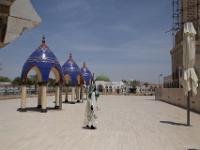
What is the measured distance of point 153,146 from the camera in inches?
267

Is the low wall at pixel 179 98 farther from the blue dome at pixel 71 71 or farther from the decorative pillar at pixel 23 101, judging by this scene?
the decorative pillar at pixel 23 101

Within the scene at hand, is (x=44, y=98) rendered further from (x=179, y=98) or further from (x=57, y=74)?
(x=179, y=98)

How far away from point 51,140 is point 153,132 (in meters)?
3.51

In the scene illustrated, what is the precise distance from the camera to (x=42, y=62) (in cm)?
1495

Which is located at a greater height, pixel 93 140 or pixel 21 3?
pixel 21 3

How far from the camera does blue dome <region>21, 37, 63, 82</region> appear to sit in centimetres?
1495

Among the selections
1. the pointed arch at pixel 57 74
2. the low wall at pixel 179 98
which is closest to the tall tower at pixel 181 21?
the low wall at pixel 179 98

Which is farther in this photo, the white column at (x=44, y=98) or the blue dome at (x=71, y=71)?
the blue dome at (x=71, y=71)

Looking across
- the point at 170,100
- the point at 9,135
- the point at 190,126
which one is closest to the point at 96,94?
the point at 9,135

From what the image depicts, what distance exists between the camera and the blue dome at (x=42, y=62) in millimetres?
14945

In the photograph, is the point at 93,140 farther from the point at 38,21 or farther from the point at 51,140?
the point at 38,21

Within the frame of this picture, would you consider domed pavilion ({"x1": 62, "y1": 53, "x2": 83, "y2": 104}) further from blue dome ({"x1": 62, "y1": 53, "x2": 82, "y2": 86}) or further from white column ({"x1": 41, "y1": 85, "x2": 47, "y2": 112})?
white column ({"x1": 41, "y1": 85, "x2": 47, "y2": 112})

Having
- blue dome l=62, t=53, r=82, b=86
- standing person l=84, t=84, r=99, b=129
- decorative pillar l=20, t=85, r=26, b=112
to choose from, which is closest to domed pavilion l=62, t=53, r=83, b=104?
blue dome l=62, t=53, r=82, b=86

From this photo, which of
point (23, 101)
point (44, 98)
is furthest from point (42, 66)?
point (23, 101)
